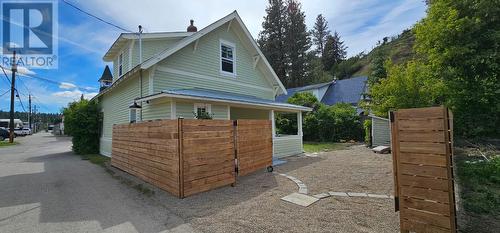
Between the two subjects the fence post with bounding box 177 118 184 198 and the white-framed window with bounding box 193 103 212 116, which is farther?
the white-framed window with bounding box 193 103 212 116

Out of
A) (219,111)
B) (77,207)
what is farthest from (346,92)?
(77,207)

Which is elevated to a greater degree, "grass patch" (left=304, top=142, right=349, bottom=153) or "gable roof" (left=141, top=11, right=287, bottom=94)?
"gable roof" (left=141, top=11, right=287, bottom=94)

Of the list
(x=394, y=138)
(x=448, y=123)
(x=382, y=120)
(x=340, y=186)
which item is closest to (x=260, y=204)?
(x=340, y=186)

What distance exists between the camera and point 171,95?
25.9 ft

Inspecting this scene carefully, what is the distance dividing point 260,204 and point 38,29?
46.0 feet

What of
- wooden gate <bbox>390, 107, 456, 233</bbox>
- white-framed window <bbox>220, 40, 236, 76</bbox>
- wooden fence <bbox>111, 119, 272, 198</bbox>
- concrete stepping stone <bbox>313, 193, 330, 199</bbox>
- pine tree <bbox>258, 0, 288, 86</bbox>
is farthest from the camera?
pine tree <bbox>258, 0, 288, 86</bbox>

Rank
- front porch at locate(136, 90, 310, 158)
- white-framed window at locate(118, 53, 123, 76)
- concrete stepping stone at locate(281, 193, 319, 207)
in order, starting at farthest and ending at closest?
white-framed window at locate(118, 53, 123, 76) < front porch at locate(136, 90, 310, 158) < concrete stepping stone at locate(281, 193, 319, 207)

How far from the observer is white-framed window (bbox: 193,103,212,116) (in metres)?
10.1

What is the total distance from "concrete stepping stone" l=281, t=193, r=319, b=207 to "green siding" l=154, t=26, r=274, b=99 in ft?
22.7

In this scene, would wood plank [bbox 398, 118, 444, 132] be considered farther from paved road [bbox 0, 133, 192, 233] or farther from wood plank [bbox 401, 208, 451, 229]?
paved road [bbox 0, 133, 192, 233]

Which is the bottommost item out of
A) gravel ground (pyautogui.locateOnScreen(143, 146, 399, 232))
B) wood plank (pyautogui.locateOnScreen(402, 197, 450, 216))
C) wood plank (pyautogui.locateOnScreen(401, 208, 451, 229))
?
gravel ground (pyautogui.locateOnScreen(143, 146, 399, 232))

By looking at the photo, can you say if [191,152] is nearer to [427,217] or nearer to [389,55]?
[427,217]

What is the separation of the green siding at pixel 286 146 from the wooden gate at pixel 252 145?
291 cm

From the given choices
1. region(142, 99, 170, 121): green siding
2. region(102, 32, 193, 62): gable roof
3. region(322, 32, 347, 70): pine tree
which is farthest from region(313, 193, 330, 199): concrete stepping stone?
region(322, 32, 347, 70): pine tree
